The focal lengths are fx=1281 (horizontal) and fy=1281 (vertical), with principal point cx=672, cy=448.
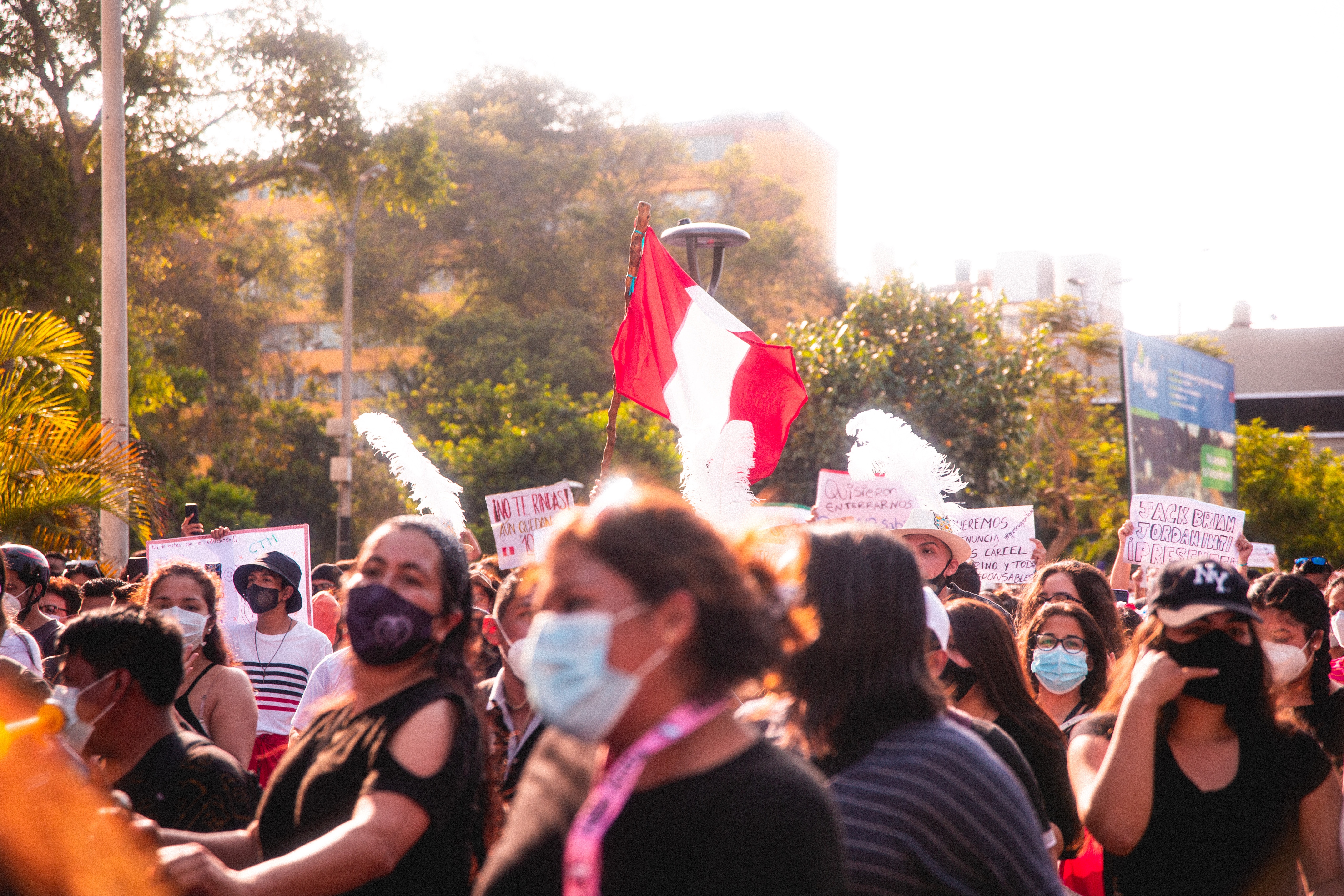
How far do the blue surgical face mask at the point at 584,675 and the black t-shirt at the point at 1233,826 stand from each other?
1.78 metres

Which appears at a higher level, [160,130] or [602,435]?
[160,130]

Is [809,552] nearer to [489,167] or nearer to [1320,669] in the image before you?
[1320,669]

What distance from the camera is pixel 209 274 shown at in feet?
107

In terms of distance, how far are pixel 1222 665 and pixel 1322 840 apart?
510 mm

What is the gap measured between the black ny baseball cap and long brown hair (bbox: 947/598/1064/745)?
1001 mm

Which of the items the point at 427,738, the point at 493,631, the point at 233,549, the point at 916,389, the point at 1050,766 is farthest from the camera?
the point at 916,389

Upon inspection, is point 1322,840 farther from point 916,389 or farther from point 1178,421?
point 1178,421

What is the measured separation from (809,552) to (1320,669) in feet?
10.1

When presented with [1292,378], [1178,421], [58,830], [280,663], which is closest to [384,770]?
[58,830]

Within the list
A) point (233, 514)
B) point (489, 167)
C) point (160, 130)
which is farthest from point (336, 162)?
point (489, 167)

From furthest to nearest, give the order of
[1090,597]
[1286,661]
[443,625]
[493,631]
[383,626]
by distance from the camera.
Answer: [1090,597], [493,631], [1286,661], [443,625], [383,626]

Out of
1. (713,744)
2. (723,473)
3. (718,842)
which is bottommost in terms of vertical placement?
(718,842)

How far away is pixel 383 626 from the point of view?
2.83 m

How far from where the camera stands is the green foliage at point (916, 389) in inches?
755
